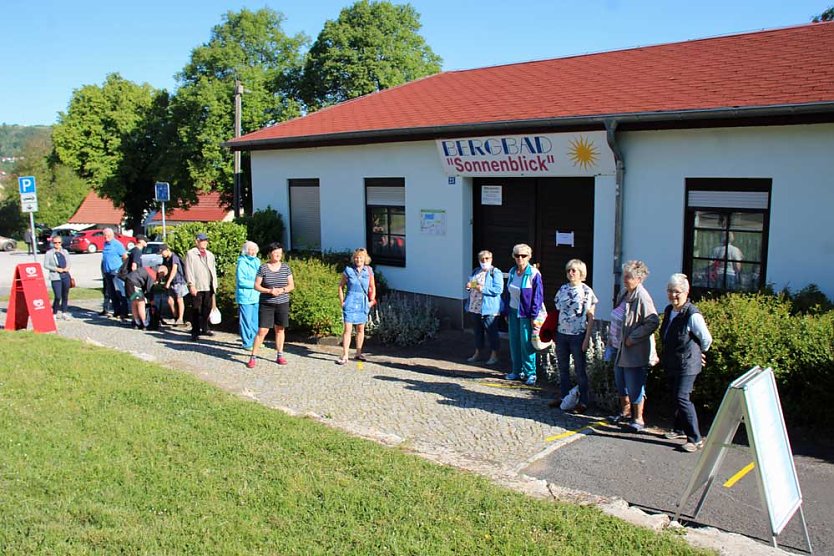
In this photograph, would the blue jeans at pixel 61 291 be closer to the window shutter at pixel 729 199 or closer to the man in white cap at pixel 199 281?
the man in white cap at pixel 199 281

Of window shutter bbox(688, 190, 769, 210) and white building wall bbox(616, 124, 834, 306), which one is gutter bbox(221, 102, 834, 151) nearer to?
white building wall bbox(616, 124, 834, 306)

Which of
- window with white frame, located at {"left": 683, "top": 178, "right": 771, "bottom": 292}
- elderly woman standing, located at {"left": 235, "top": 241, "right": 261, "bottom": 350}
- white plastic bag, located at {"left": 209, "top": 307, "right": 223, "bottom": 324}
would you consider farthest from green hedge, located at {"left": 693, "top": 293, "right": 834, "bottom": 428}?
white plastic bag, located at {"left": 209, "top": 307, "right": 223, "bottom": 324}

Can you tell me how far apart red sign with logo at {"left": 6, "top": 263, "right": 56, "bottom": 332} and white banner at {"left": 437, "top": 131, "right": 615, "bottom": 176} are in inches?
285

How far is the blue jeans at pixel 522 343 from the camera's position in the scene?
8914 millimetres

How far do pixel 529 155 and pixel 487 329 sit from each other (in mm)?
2839

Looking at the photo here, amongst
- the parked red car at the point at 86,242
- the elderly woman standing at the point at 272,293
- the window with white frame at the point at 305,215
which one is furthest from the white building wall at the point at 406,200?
the parked red car at the point at 86,242

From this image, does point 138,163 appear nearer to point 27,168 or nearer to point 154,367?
point 154,367

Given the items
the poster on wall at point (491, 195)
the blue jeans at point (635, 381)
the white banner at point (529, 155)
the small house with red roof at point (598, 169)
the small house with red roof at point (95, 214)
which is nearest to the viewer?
the blue jeans at point (635, 381)

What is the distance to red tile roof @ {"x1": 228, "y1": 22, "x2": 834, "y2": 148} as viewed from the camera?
9.24 m

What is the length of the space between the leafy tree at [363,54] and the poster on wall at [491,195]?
2385 centimetres

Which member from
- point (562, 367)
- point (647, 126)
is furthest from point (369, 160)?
point (562, 367)

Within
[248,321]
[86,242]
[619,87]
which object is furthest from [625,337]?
[86,242]

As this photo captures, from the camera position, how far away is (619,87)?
11.1 meters

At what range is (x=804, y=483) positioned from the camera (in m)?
5.78
